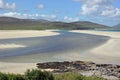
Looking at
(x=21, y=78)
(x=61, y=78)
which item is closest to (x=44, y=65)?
(x=61, y=78)

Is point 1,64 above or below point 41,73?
below

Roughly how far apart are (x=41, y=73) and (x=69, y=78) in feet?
5.65

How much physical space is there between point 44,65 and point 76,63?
2.64 meters

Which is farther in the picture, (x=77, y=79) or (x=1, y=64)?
(x=1, y=64)

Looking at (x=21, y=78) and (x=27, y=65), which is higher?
(x=21, y=78)

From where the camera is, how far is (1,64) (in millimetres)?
24938

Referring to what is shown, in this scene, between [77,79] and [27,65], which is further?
[27,65]

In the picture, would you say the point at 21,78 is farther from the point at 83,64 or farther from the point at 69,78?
the point at 83,64

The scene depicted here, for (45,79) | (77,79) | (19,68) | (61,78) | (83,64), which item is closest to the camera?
(45,79)

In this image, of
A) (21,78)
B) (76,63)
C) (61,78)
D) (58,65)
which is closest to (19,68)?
(58,65)

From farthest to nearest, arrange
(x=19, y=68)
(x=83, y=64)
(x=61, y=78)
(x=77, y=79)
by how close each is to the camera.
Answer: (x=83, y=64), (x=19, y=68), (x=61, y=78), (x=77, y=79)

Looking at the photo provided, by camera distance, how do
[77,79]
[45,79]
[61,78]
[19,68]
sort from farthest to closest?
[19,68] → [61,78] → [77,79] → [45,79]

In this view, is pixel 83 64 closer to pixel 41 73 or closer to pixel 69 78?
pixel 69 78

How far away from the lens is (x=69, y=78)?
33.9 feet
